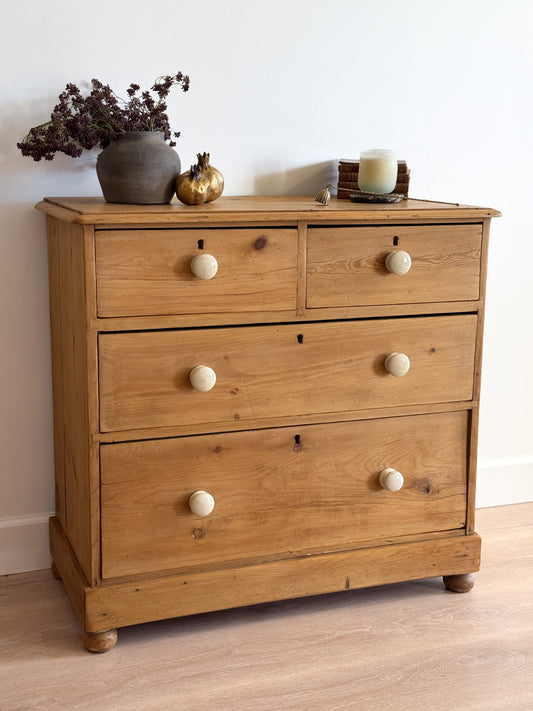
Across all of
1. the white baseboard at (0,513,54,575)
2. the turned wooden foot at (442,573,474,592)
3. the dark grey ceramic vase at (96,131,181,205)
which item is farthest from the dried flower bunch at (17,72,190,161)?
the turned wooden foot at (442,573,474,592)

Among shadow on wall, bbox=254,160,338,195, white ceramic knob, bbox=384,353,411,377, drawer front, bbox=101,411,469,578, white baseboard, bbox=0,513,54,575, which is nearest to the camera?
drawer front, bbox=101,411,469,578

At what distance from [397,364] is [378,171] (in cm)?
47

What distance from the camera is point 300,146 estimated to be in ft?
7.31

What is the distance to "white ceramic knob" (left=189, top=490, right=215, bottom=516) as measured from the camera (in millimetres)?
1766

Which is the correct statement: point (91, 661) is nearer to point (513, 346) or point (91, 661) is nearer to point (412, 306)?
point (412, 306)

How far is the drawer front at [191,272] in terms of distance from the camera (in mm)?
1648

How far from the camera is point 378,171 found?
79.5 inches

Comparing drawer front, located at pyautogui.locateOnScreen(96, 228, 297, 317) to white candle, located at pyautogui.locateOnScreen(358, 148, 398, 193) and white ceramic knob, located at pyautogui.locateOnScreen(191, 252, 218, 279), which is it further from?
white candle, located at pyautogui.locateOnScreen(358, 148, 398, 193)

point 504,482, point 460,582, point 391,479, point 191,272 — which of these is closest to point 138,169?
point 191,272

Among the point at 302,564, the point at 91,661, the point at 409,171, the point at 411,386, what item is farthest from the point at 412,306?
the point at 91,661

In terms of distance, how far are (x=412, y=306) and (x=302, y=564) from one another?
1.99 feet

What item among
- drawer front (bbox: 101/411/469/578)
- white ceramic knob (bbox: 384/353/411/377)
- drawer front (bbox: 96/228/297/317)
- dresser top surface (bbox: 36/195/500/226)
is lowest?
drawer front (bbox: 101/411/469/578)

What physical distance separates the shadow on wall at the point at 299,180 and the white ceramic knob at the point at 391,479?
0.78 m

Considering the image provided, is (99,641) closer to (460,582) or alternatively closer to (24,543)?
(24,543)
